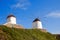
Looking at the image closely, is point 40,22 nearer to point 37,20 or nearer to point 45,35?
point 37,20

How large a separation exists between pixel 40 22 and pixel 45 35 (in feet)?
82.1

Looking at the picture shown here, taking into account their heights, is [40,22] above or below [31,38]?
above

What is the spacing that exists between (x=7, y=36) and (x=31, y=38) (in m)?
5.25

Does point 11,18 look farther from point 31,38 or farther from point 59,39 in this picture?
point 31,38

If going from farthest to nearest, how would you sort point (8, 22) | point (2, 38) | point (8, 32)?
point (8, 22) → point (8, 32) → point (2, 38)

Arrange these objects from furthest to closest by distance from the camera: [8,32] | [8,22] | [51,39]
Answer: [8,22]
[51,39]
[8,32]

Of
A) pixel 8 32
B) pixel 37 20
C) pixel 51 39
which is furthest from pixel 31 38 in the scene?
pixel 37 20

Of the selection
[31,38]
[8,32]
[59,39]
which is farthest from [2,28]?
[59,39]

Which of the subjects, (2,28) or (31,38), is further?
(31,38)

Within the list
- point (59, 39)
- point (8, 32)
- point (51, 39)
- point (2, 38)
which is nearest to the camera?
point (2, 38)

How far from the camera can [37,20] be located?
62875mm

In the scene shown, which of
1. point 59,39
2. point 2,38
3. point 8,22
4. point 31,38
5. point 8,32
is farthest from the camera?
point 8,22

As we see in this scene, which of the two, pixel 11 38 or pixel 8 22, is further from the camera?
pixel 8 22

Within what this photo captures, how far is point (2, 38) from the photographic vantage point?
25.6 meters
